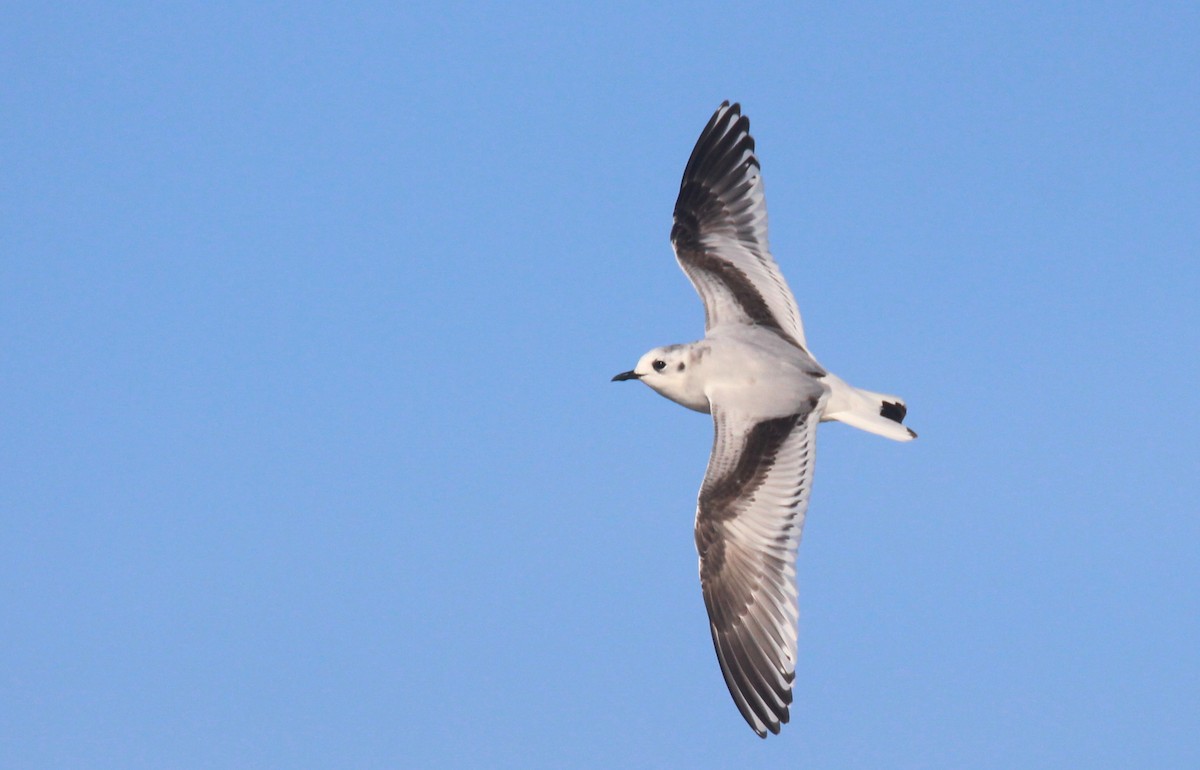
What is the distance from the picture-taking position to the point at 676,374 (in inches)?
707

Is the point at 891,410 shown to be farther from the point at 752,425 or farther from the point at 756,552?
the point at 756,552

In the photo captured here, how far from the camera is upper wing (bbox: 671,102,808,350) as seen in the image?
18.8 m

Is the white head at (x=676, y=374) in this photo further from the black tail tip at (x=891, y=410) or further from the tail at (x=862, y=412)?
the black tail tip at (x=891, y=410)

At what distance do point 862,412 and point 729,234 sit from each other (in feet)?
11.0

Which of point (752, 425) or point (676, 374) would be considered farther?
point (676, 374)

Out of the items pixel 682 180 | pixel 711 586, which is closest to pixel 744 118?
pixel 682 180

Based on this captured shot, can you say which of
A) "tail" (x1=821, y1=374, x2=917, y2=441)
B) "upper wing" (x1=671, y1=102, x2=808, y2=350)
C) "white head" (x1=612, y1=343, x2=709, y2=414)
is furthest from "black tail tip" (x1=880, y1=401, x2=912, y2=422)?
"white head" (x1=612, y1=343, x2=709, y2=414)

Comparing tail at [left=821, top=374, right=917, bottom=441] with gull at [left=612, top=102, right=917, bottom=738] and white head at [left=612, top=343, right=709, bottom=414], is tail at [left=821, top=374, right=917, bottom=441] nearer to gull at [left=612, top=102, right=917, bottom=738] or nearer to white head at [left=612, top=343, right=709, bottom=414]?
gull at [left=612, top=102, right=917, bottom=738]

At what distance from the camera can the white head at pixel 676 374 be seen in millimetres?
17844

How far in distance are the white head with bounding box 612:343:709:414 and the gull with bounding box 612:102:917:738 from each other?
2cm

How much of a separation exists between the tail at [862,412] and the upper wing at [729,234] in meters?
1.10

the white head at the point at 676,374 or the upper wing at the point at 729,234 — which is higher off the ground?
the upper wing at the point at 729,234

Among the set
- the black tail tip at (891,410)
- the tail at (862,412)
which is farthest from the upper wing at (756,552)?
the black tail tip at (891,410)

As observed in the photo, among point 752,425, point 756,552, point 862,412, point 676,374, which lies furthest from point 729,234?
point 756,552
